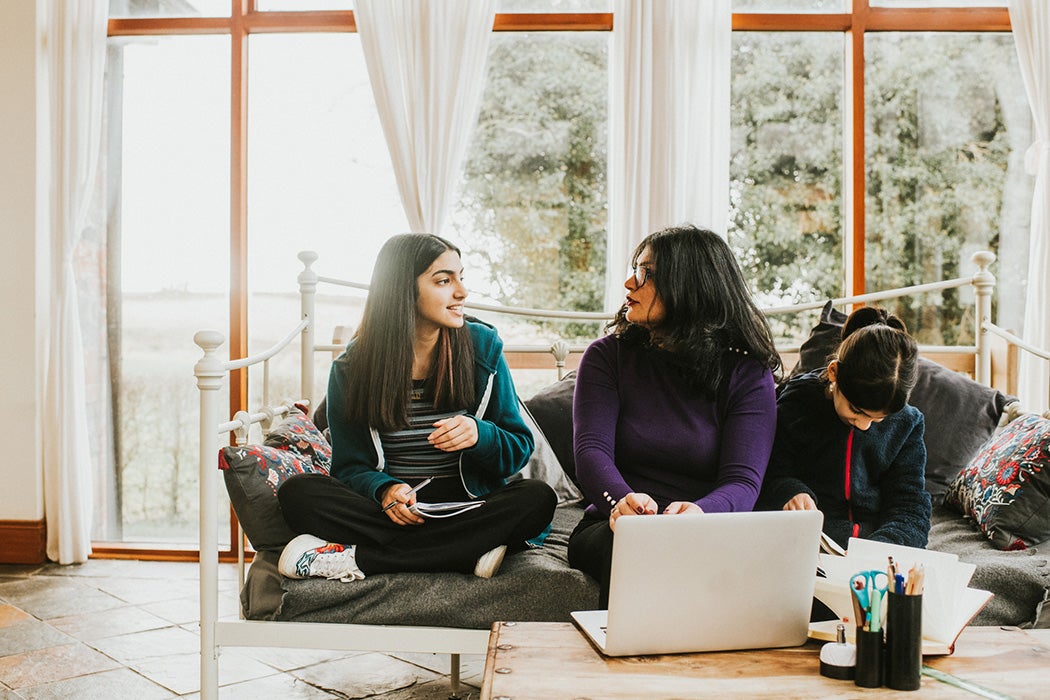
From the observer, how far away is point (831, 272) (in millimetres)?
3283

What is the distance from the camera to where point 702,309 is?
1.81 metres

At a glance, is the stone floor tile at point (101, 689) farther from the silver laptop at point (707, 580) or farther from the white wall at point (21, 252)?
the silver laptop at point (707, 580)

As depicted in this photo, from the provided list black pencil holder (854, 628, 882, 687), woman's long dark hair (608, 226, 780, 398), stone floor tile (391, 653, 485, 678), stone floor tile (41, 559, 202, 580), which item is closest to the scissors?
black pencil holder (854, 628, 882, 687)

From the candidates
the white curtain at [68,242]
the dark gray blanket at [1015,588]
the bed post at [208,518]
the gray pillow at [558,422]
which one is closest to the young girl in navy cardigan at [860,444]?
the dark gray blanket at [1015,588]

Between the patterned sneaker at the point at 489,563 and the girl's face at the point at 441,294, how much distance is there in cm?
49

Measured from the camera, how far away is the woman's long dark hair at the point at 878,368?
5.45 ft

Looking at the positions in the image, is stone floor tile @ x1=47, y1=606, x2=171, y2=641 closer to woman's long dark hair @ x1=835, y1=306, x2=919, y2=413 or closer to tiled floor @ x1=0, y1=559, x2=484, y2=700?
tiled floor @ x1=0, y1=559, x2=484, y2=700

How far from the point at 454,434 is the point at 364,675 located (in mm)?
868

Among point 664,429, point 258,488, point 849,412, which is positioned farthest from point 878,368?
point 258,488

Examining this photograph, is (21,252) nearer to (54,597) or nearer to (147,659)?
(54,597)

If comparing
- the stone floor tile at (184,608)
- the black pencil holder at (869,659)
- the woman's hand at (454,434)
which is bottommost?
the stone floor tile at (184,608)

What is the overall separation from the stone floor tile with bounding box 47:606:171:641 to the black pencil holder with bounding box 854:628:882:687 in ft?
7.07

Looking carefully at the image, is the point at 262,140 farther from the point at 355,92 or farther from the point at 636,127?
the point at 636,127

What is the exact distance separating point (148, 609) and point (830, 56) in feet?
9.83
